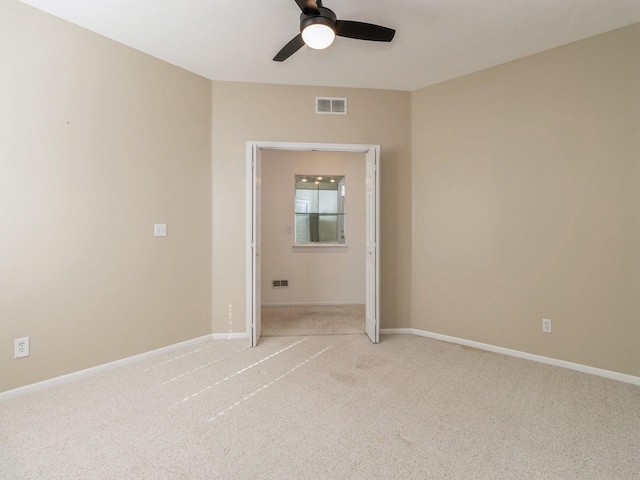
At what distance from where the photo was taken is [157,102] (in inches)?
116

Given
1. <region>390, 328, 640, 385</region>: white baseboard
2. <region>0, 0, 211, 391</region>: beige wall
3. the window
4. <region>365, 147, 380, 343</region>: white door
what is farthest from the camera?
the window

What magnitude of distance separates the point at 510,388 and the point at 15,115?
4.21 meters

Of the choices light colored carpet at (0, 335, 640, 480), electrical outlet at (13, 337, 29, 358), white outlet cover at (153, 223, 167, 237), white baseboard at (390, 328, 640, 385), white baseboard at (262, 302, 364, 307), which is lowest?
light colored carpet at (0, 335, 640, 480)

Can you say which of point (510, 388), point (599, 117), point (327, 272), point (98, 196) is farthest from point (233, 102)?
point (510, 388)

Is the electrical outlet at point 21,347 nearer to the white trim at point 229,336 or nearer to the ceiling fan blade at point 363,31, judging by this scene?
the white trim at point 229,336

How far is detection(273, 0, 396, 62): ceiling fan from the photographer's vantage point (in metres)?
1.85

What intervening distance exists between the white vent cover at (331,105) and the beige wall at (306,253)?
148cm

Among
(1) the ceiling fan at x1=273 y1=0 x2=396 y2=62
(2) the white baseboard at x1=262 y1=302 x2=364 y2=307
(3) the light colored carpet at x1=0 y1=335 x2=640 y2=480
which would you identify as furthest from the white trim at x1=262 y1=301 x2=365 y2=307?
(1) the ceiling fan at x1=273 y1=0 x2=396 y2=62

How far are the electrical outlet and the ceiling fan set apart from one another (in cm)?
294

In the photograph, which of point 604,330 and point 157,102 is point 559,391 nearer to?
point 604,330

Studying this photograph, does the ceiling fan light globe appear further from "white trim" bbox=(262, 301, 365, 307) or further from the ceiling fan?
"white trim" bbox=(262, 301, 365, 307)

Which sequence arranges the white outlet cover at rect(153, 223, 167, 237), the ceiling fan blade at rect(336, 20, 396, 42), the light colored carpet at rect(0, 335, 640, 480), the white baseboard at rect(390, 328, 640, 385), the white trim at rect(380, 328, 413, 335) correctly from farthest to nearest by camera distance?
the white trim at rect(380, 328, 413, 335)
the white outlet cover at rect(153, 223, 167, 237)
the white baseboard at rect(390, 328, 640, 385)
the ceiling fan blade at rect(336, 20, 396, 42)
the light colored carpet at rect(0, 335, 640, 480)

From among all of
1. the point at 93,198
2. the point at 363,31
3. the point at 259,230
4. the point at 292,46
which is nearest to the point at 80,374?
the point at 93,198

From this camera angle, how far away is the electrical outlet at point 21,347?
2.21 meters
